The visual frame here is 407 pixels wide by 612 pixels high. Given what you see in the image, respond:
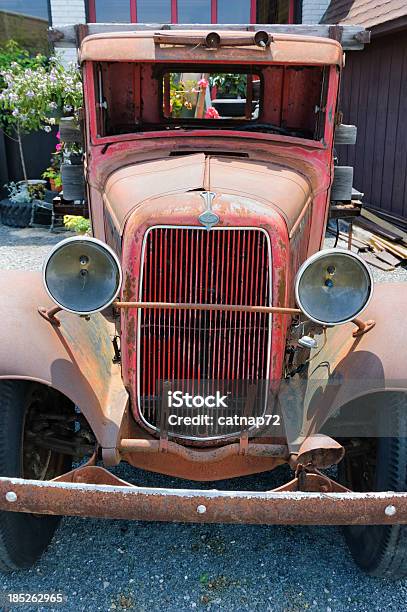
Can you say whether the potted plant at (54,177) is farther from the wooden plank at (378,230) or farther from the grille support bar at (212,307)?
the grille support bar at (212,307)

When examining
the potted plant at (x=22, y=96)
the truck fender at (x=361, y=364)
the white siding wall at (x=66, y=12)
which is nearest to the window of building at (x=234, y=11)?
the white siding wall at (x=66, y=12)

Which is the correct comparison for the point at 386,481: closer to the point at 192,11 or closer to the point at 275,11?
the point at 192,11

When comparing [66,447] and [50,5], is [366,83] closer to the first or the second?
[50,5]

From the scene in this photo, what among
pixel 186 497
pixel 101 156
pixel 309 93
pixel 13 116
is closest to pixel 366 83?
pixel 13 116

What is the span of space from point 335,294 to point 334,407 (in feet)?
1.54

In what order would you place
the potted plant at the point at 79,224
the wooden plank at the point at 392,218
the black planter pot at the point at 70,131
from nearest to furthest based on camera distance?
the black planter pot at the point at 70,131, the potted plant at the point at 79,224, the wooden plank at the point at 392,218

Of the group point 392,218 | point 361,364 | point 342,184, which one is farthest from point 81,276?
point 392,218

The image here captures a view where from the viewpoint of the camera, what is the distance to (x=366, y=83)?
919 centimetres

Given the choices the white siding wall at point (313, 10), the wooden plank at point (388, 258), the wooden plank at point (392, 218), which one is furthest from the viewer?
the white siding wall at point (313, 10)

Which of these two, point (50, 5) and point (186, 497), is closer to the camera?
point (186, 497)

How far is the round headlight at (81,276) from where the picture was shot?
232 centimetres

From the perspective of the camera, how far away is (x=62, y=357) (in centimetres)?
253

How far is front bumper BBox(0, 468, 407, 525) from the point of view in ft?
7.06

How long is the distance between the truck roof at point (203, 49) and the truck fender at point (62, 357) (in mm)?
1378
